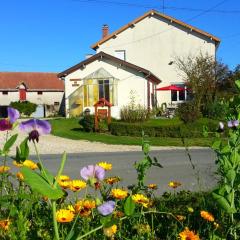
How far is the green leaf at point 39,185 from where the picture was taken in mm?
1705

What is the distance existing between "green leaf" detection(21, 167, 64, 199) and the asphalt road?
612 centimetres

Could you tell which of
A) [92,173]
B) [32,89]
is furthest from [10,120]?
[32,89]

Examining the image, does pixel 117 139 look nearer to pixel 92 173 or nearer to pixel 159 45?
pixel 92 173

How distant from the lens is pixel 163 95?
129ft

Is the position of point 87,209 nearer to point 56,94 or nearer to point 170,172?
point 170,172

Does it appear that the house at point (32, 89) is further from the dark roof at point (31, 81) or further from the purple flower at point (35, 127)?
the purple flower at point (35, 127)

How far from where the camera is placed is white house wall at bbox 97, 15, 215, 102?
38.6 m

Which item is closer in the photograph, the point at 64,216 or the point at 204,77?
the point at 64,216

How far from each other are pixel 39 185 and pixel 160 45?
37.8 metres

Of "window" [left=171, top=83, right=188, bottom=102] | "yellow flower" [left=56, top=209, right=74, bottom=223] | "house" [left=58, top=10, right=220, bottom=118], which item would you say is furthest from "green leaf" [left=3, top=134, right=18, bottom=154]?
"window" [left=171, top=83, right=188, bottom=102]

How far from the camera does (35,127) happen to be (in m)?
1.75

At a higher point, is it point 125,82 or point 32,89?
point 32,89

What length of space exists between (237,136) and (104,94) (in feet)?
99.4

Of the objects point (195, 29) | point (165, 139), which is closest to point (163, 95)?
point (195, 29)
